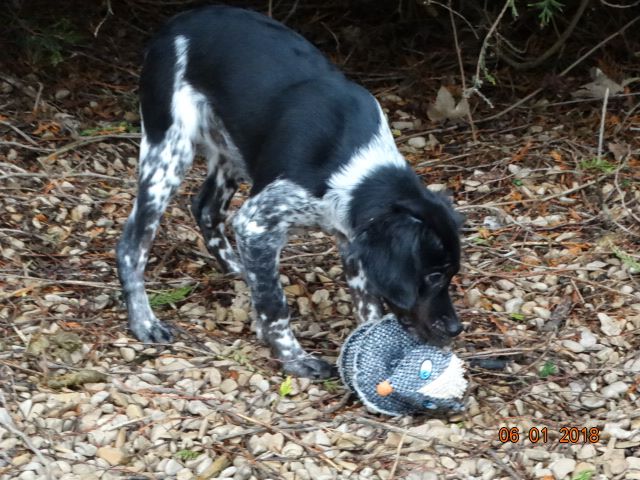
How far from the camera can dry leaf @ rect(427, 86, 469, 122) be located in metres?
7.20

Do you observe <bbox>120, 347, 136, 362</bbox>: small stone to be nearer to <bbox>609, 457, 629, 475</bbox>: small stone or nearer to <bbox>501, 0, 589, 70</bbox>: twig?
<bbox>609, 457, 629, 475</bbox>: small stone

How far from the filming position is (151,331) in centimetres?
508

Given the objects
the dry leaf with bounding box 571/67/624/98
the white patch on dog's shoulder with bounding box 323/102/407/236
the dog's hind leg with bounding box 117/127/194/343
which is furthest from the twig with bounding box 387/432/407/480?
the dry leaf with bounding box 571/67/624/98

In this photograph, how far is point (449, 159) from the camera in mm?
6863

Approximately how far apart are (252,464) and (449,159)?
317 centimetres

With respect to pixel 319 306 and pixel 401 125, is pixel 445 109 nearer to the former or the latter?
pixel 401 125

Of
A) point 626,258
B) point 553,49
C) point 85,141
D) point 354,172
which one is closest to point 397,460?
point 354,172

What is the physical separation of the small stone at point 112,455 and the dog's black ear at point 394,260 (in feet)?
3.82

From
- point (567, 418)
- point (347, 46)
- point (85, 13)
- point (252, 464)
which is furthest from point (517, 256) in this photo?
point (85, 13)

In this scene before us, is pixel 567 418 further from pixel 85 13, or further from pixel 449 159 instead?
pixel 85 13

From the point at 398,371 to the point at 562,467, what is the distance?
2.45 ft

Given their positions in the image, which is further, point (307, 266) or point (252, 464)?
point (307, 266)

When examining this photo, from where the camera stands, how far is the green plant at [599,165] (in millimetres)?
6555
